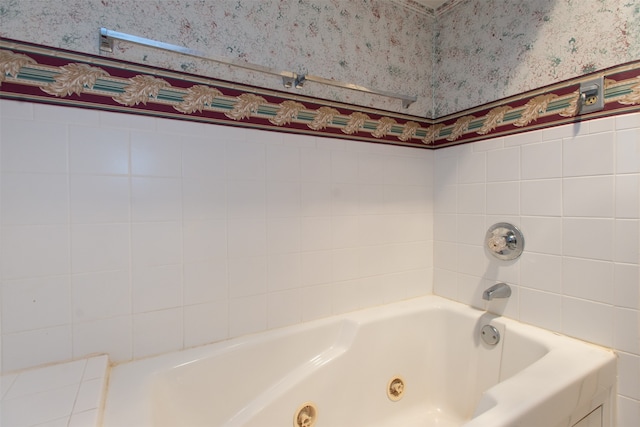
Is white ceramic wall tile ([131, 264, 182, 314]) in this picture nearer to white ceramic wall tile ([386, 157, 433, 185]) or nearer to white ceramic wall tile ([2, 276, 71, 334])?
white ceramic wall tile ([2, 276, 71, 334])

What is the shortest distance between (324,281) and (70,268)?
849 mm

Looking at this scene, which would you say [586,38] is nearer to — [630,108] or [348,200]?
[630,108]

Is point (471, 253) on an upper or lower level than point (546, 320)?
upper

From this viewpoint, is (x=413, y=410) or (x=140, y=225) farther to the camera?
(x=413, y=410)

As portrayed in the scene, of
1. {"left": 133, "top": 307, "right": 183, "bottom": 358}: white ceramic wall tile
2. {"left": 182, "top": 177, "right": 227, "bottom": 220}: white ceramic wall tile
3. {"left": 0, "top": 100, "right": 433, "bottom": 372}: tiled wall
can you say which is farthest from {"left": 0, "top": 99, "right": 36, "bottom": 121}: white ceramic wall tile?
{"left": 133, "top": 307, "right": 183, "bottom": 358}: white ceramic wall tile

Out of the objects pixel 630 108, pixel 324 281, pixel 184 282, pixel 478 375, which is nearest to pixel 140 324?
pixel 184 282

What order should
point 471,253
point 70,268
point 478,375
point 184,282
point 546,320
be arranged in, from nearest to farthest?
1. point 70,268
2. point 184,282
3. point 546,320
4. point 478,375
5. point 471,253

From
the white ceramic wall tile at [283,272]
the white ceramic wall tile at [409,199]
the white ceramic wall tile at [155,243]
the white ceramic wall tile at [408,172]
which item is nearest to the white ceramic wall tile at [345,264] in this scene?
the white ceramic wall tile at [283,272]

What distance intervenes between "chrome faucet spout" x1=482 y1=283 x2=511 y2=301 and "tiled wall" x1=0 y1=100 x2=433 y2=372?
1.42 feet

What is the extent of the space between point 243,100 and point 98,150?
48 cm

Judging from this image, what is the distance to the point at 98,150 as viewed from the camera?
88 cm

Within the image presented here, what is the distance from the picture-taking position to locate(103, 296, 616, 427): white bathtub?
0.78 m

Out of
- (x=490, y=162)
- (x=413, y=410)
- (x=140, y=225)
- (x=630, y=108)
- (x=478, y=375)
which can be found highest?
(x=630, y=108)

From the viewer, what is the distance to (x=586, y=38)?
1.01 metres
